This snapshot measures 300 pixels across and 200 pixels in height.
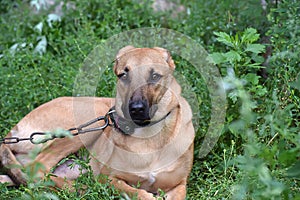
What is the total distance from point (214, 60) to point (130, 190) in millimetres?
1369

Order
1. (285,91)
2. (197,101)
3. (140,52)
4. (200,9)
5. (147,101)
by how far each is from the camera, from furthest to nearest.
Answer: (200,9)
(197,101)
(285,91)
(140,52)
(147,101)

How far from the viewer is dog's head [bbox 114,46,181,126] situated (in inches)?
165

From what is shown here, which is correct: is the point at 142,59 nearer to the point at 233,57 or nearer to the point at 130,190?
the point at 233,57

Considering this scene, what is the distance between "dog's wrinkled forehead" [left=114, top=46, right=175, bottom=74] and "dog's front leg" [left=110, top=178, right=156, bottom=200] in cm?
86

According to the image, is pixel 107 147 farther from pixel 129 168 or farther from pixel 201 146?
pixel 201 146

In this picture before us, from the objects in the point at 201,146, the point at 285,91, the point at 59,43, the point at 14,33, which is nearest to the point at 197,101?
the point at 201,146

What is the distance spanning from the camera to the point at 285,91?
4.77m

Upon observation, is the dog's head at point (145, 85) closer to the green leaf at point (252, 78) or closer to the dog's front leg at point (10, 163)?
the green leaf at point (252, 78)

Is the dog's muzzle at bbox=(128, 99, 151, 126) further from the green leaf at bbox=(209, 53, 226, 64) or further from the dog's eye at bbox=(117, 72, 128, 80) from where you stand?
the green leaf at bbox=(209, 53, 226, 64)

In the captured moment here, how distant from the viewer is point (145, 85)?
14.0 feet

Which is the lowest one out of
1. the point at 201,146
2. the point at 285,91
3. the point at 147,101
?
the point at 201,146

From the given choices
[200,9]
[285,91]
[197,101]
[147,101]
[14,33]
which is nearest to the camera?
[147,101]

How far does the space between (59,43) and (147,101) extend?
2696mm

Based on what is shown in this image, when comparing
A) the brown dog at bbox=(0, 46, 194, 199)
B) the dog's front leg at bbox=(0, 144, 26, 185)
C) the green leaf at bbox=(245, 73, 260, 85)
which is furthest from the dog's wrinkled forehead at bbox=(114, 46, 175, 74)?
the dog's front leg at bbox=(0, 144, 26, 185)
